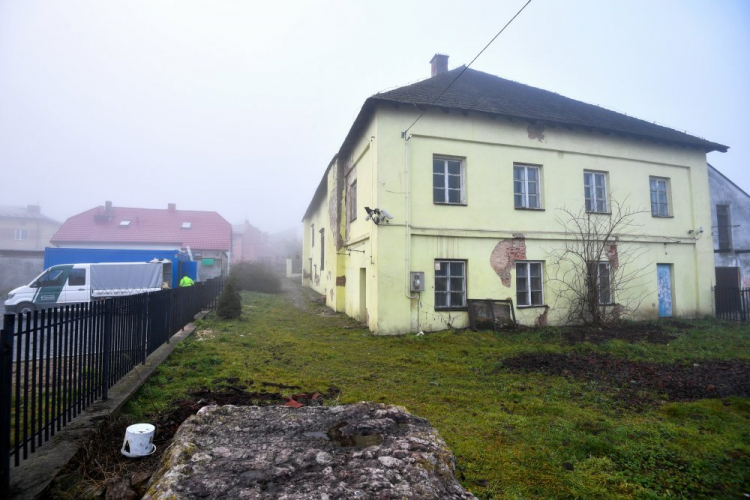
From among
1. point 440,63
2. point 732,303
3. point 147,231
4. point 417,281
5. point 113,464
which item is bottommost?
point 113,464

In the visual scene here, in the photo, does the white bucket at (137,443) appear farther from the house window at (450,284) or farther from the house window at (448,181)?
the house window at (448,181)

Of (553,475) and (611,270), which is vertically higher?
(611,270)

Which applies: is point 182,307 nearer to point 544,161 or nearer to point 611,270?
point 544,161

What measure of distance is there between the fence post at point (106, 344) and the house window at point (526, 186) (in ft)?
35.3

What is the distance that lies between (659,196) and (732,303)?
185 inches

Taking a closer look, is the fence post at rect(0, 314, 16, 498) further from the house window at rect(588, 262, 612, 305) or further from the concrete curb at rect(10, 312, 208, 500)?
the house window at rect(588, 262, 612, 305)

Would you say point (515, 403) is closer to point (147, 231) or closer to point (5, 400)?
point (5, 400)

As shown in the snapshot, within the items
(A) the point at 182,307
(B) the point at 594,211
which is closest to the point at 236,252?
(A) the point at 182,307

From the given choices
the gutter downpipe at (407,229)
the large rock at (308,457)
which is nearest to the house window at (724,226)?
the gutter downpipe at (407,229)

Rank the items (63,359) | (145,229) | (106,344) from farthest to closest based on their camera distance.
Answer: (145,229) < (106,344) < (63,359)

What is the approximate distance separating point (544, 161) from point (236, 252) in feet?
142

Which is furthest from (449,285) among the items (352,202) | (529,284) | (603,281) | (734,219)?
(734,219)

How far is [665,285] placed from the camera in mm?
13531

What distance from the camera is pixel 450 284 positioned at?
1081 cm
